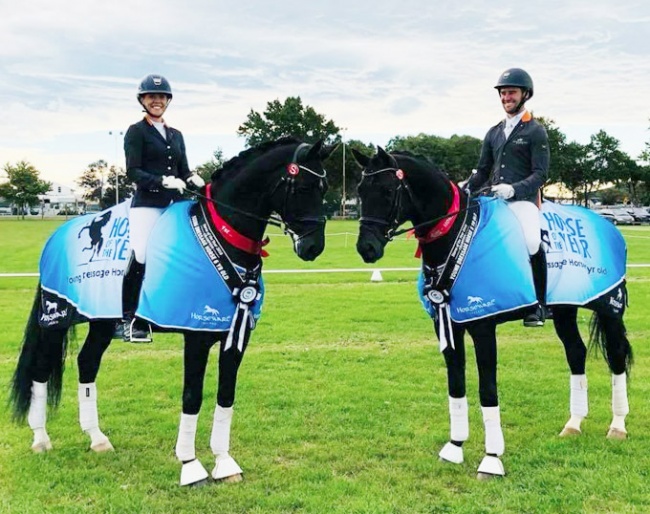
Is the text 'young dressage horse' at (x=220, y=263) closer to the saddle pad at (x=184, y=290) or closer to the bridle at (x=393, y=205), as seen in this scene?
the saddle pad at (x=184, y=290)

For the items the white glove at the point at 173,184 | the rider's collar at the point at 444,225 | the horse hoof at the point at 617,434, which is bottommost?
the horse hoof at the point at 617,434

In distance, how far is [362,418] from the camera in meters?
5.27

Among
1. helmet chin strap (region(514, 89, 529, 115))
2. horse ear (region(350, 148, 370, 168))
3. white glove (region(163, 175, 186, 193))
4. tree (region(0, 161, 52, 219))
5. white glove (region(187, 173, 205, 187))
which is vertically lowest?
white glove (region(163, 175, 186, 193))

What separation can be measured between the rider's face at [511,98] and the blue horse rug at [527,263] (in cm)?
74

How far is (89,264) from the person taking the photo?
4.59 metres

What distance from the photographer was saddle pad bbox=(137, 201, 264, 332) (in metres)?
3.88

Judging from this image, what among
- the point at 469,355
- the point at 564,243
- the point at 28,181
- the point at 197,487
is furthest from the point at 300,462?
the point at 28,181

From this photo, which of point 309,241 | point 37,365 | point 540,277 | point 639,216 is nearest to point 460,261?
point 540,277

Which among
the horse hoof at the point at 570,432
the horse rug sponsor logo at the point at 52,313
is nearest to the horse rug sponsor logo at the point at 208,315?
the horse rug sponsor logo at the point at 52,313

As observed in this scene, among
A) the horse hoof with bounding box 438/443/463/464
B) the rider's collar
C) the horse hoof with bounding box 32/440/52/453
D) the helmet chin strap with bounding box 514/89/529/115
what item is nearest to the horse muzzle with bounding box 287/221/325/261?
the rider's collar

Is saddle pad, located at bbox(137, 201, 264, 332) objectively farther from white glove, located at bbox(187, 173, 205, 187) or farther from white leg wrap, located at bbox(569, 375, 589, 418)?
white leg wrap, located at bbox(569, 375, 589, 418)

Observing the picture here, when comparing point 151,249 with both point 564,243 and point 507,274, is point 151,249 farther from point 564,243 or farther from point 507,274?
point 564,243

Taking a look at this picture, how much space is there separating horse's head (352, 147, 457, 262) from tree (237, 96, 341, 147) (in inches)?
2605

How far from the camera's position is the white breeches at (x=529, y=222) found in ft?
14.7
